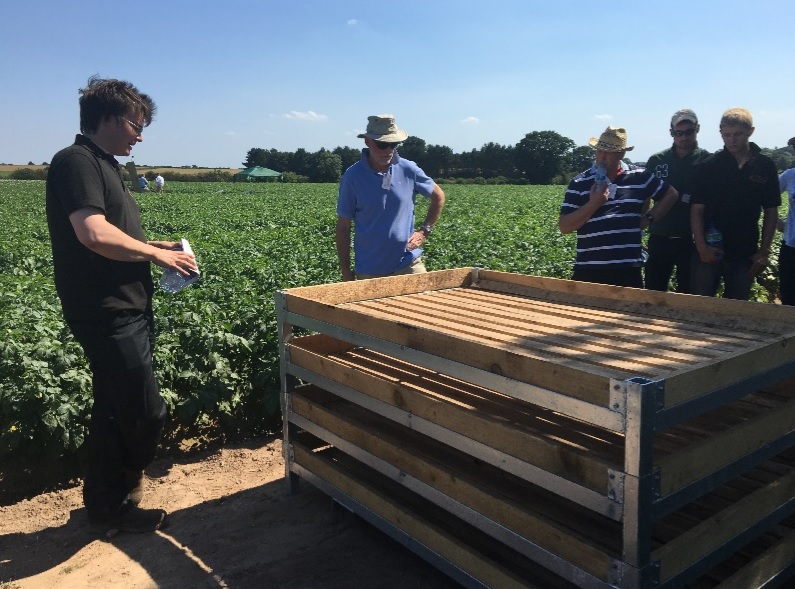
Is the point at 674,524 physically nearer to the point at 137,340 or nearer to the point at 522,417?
the point at 522,417

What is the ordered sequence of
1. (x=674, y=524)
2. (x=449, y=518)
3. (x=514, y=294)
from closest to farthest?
1. (x=674, y=524)
2. (x=449, y=518)
3. (x=514, y=294)

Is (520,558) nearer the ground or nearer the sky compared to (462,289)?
nearer the ground

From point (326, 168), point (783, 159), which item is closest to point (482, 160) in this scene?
point (326, 168)

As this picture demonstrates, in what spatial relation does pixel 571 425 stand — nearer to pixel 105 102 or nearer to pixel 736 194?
pixel 105 102

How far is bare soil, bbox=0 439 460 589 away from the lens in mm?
3467

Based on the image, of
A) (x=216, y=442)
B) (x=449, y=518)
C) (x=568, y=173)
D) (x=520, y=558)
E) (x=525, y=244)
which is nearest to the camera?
(x=520, y=558)

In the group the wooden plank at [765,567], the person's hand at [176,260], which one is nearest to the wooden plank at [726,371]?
the wooden plank at [765,567]

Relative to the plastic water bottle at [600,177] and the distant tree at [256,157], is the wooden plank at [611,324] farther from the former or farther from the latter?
the distant tree at [256,157]

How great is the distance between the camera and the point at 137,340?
371 centimetres

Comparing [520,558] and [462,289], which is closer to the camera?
[520,558]

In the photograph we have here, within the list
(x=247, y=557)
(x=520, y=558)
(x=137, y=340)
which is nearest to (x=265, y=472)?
(x=247, y=557)

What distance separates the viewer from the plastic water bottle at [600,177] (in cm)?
463

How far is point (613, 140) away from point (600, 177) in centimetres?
26

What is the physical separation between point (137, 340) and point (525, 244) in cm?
1173
